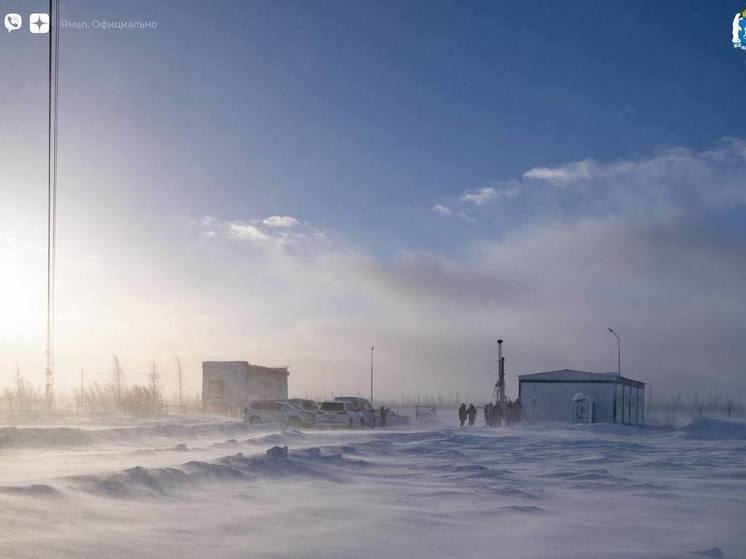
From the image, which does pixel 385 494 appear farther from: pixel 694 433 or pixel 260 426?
pixel 694 433

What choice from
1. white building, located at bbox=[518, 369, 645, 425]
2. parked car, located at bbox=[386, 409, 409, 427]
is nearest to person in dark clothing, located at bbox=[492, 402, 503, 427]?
white building, located at bbox=[518, 369, 645, 425]

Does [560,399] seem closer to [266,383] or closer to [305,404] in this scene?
[305,404]

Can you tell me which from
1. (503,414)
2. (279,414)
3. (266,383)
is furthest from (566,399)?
(266,383)

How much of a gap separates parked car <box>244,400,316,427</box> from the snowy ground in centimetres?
1810

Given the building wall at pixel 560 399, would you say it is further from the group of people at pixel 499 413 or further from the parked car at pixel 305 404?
the parked car at pixel 305 404

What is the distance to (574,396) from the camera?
43.5 m

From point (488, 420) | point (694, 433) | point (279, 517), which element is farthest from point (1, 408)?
point (279, 517)

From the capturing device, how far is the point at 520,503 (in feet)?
39.0

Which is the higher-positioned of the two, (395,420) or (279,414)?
(279,414)

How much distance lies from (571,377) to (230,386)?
2337cm

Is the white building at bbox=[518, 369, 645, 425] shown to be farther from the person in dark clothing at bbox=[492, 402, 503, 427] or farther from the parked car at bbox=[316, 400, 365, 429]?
the parked car at bbox=[316, 400, 365, 429]

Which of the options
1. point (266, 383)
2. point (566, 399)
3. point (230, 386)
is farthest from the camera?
point (266, 383)

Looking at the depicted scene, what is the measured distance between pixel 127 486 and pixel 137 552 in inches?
144

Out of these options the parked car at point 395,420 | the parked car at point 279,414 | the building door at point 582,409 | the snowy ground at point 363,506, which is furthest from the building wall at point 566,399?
the snowy ground at point 363,506
